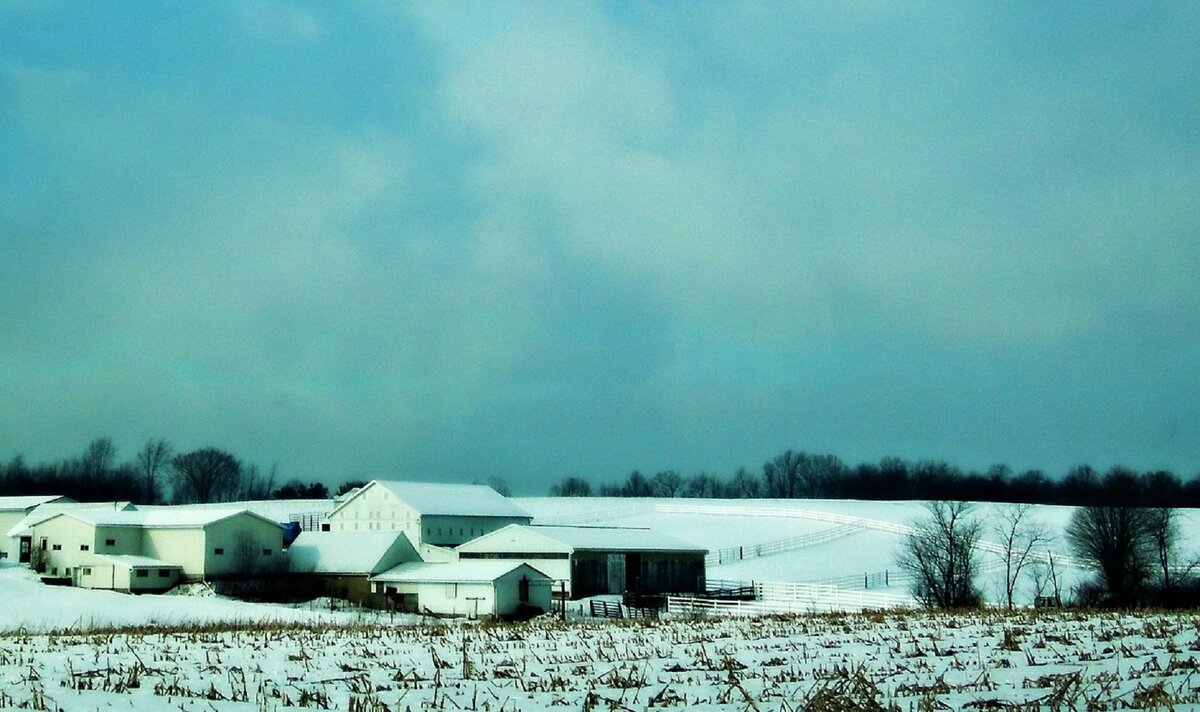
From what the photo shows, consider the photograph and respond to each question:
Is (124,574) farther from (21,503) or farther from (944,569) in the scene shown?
(944,569)

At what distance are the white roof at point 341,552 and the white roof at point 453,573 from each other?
142 centimetres

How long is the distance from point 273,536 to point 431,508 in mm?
11986

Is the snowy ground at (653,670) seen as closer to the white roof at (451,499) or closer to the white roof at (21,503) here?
the white roof at (451,499)

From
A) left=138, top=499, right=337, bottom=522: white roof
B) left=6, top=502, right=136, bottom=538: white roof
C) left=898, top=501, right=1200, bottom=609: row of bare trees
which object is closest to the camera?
left=898, top=501, right=1200, bottom=609: row of bare trees

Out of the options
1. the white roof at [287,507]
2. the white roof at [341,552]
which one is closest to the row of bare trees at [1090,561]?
the white roof at [341,552]

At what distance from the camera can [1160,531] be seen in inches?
2274

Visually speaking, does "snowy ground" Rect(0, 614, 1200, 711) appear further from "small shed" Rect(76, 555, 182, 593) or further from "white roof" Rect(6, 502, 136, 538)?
"white roof" Rect(6, 502, 136, 538)

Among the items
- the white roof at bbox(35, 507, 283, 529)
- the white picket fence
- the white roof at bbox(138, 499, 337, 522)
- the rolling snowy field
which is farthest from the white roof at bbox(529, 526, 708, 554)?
the white roof at bbox(138, 499, 337, 522)

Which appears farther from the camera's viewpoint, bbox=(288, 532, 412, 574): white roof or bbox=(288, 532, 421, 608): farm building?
bbox=(288, 532, 412, 574): white roof

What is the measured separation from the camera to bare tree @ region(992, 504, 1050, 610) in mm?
58862

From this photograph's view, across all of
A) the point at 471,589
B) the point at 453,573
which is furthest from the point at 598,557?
the point at 471,589

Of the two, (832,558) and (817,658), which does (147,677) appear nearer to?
(817,658)

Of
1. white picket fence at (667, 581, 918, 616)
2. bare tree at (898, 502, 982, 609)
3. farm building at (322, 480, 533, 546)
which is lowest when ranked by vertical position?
white picket fence at (667, 581, 918, 616)

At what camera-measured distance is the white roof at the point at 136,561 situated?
5575 centimetres
